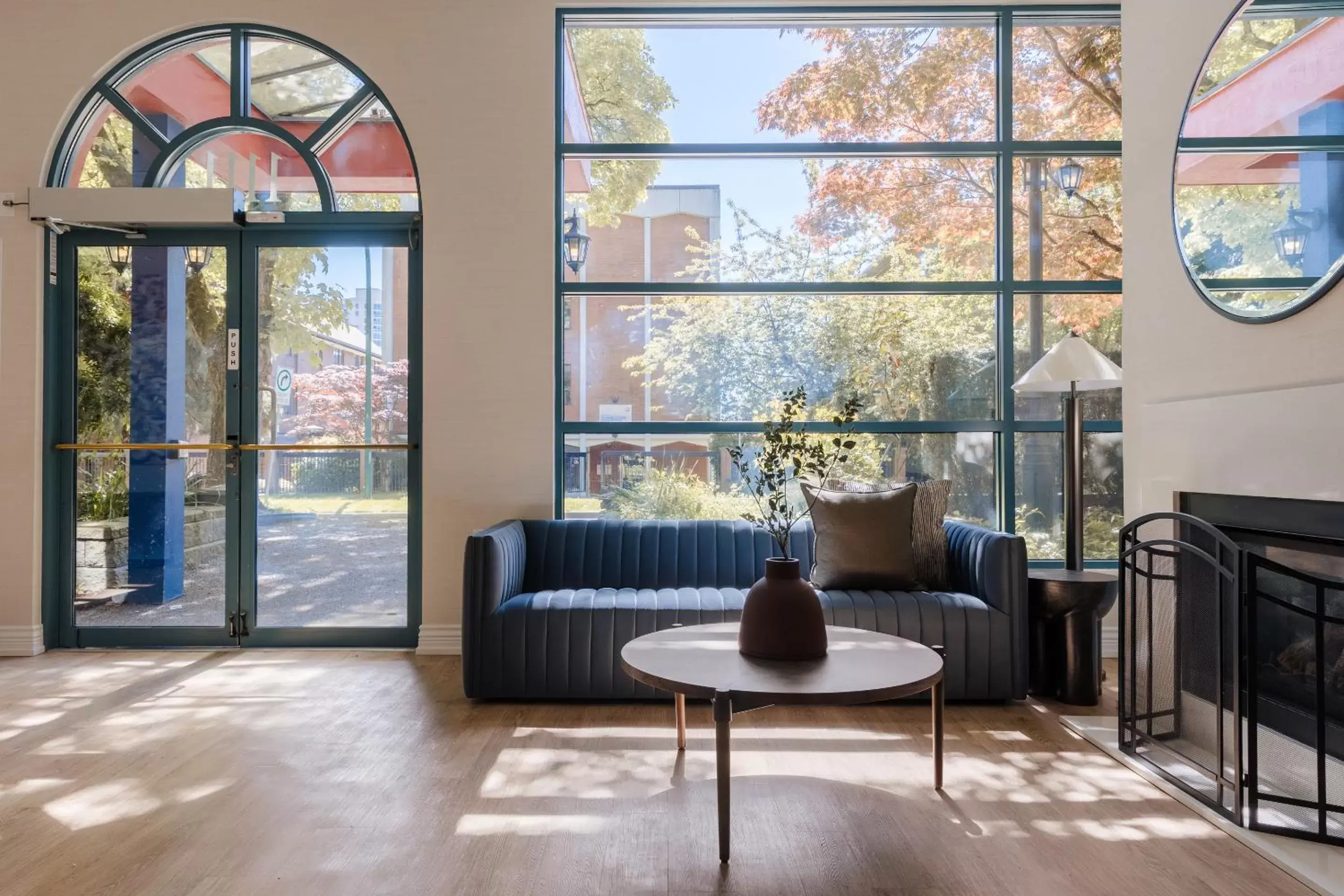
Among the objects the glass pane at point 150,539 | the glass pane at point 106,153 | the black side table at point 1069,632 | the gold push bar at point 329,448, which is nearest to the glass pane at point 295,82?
the glass pane at point 106,153

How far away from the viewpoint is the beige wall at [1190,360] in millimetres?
2400

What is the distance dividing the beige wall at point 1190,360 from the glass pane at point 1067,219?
1.07 meters

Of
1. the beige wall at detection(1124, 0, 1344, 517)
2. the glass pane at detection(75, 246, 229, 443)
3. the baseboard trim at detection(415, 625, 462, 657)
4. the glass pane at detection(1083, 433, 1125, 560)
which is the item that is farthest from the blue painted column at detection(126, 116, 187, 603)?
the glass pane at detection(1083, 433, 1125, 560)

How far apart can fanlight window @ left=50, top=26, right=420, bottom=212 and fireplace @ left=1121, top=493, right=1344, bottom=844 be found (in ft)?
13.2

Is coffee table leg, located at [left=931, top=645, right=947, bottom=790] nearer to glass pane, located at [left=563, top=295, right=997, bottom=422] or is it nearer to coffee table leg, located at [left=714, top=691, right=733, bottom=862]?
coffee table leg, located at [left=714, top=691, right=733, bottom=862]

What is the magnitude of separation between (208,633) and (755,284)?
3.57 metres

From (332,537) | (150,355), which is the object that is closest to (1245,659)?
(332,537)

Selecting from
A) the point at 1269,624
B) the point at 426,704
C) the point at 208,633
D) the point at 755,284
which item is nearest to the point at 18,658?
the point at 208,633

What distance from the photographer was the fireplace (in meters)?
2.30

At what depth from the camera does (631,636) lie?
3.50 m

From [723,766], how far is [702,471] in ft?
8.35

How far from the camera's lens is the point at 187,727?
320cm

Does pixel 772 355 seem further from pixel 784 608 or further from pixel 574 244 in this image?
pixel 784 608

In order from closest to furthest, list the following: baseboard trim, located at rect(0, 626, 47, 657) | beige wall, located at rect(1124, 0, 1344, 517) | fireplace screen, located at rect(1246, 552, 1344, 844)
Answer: fireplace screen, located at rect(1246, 552, 1344, 844), beige wall, located at rect(1124, 0, 1344, 517), baseboard trim, located at rect(0, 626, 47, 657)
